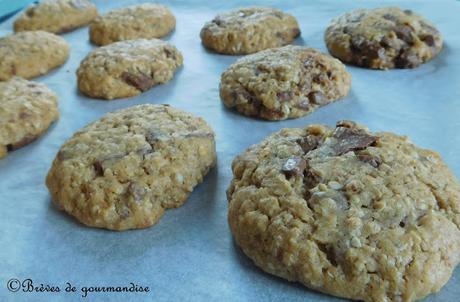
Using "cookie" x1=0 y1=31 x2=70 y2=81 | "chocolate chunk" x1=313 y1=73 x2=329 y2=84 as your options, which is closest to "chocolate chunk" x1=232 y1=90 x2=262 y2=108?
"chocolate chunk" x1=313 y1=73 x2=329 y2=84

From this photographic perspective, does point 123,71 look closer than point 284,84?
No

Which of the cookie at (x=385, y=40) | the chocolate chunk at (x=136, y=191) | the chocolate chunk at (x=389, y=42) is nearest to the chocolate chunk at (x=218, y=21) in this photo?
the cookie at (x=385, y=40)

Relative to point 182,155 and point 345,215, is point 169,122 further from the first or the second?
point 345,215

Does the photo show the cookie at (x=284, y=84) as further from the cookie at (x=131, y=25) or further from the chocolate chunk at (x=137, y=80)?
the cookie at (x=131, y=25)

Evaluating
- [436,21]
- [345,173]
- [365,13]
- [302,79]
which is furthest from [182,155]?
[436,21]

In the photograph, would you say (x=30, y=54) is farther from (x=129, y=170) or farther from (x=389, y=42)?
(x=389, y=42)

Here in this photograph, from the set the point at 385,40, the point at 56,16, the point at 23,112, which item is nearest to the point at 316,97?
the point at 385,40
